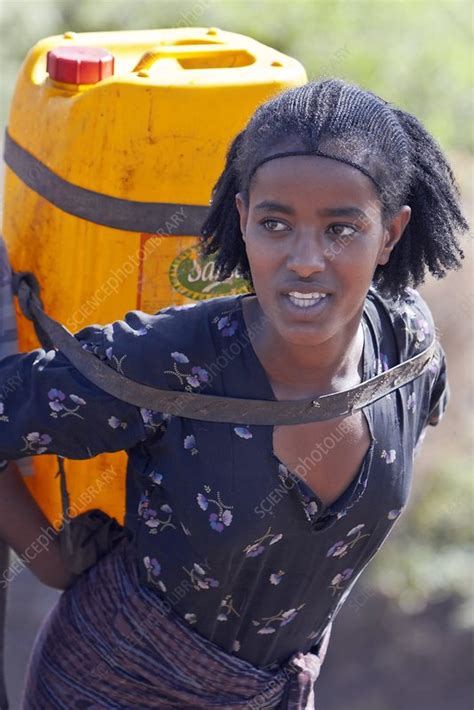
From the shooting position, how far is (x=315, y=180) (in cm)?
175

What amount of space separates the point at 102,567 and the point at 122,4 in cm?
516

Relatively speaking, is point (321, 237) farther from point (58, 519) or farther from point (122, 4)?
point (122, 4)

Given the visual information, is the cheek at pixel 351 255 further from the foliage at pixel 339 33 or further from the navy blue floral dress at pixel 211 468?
the foliage at pixel 339 33

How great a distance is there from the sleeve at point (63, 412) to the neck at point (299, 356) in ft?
0.69

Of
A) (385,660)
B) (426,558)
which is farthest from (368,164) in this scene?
(385,660)

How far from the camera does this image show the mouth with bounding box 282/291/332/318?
1793mm

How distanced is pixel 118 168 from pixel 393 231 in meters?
0.52

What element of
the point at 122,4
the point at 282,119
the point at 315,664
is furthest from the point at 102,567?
the point at 122,4

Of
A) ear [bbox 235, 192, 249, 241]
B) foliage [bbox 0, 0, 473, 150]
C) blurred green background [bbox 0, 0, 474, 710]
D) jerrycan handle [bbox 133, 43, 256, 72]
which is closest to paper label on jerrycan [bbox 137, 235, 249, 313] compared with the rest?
ear [bbox 235, 192, 249, 241]

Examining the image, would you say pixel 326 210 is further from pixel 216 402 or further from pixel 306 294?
pixel 216 402

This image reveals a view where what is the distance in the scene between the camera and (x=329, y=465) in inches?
77.4

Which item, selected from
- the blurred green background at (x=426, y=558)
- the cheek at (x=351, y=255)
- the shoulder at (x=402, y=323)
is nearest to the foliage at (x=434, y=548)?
the blurred green background at (x=426, y=558)

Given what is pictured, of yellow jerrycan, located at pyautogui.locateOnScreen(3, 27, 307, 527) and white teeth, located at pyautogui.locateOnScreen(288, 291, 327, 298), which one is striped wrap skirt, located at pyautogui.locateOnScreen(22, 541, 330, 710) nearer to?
yellow jerrycan, located at pyautogui.locateOnScreen(3, 27, 307, 527)

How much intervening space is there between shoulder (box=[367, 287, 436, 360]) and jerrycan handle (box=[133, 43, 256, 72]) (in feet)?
1.78
